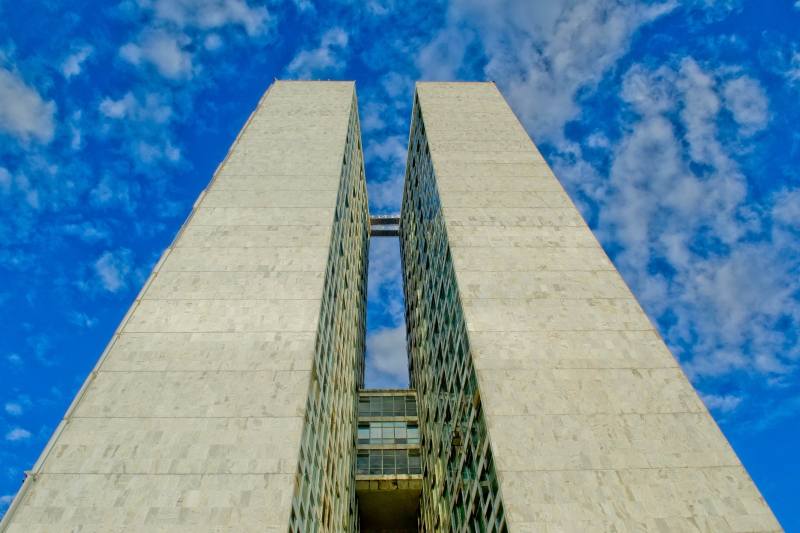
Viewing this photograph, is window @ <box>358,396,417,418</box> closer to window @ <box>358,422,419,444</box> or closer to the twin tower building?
the twin tower building

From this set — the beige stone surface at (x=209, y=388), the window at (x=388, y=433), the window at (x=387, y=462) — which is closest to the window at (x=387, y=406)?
the window at (x=388, y=433)

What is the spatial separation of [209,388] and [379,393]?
28.0 meters

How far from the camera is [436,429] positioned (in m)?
46.0

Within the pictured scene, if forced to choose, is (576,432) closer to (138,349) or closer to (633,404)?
(633,404)

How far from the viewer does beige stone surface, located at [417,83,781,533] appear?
88.5ft

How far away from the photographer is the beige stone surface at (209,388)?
84.0 feet

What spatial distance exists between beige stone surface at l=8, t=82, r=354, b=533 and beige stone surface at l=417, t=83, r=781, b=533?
12393 mm

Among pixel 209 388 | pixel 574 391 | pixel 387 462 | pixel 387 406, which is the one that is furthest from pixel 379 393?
pixel 574 391

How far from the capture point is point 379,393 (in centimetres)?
5756

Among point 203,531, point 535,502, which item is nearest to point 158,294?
point 203,531

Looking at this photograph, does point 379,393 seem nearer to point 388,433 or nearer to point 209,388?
point 388,433

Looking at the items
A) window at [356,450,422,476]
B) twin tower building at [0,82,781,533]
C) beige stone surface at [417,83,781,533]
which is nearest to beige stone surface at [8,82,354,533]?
twin tower building at [0,82,781,533]

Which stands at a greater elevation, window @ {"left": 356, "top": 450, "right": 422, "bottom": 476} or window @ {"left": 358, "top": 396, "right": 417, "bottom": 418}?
window @ {"left": 358, "top": 396, "right": 417, "bottom": 418}

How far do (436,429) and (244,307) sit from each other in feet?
65.6
